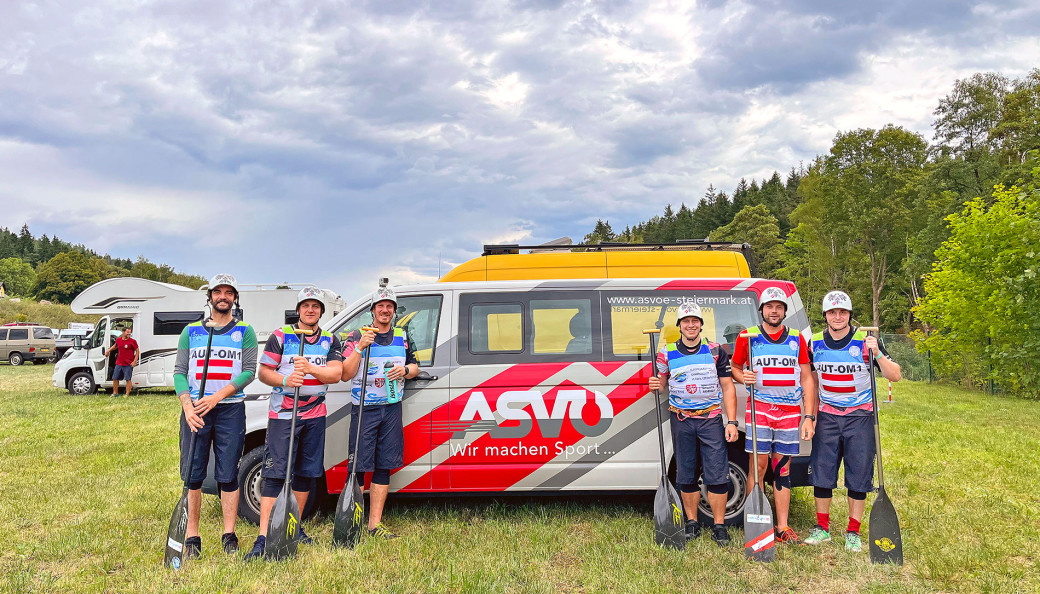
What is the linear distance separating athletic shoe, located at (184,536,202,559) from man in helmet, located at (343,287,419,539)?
1.21 metres

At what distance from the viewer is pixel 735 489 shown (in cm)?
522

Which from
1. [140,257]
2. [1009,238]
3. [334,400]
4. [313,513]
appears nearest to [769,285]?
[334,400]

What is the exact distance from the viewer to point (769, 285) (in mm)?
5160

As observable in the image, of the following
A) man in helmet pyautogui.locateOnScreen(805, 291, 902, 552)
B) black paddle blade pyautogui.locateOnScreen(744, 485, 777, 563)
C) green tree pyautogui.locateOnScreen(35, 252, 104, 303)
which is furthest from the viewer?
green tree pyautogui.locateOnScreen(35, 252, 104, 303)

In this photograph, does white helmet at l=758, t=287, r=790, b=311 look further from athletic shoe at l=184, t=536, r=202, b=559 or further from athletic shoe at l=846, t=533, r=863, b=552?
athletic shoe at l=184, t=536, r=202, b=559

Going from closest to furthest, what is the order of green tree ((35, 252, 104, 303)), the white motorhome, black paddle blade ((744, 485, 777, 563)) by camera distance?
black paddle blade ((744, 485, 777, 563)) < the white motorhome < green tree ((35, 252, 104, 303))

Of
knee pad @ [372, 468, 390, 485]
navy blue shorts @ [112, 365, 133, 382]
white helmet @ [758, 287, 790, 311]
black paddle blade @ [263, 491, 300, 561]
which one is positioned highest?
white helmet @ [758, 287, 790, 311]

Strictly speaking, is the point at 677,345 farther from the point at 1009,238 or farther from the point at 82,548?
the point at 1009,238

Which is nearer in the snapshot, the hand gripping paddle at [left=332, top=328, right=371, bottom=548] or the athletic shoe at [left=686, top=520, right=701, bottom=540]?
the hand gripping paddle at [left=332, top=328, right=371, bottom=548]

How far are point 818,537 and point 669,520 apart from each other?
46.8 inches

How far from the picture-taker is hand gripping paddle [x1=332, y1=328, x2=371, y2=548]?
188 inches

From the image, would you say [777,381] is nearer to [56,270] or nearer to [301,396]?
[301,396]

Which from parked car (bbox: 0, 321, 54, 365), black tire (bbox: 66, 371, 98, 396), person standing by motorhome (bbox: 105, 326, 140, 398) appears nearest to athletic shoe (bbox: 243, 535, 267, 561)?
person standing by motorhome (bbox: 105, 326, 140, 398)

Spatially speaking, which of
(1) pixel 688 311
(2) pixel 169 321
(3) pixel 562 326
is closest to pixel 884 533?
(1) pixel 688 311
